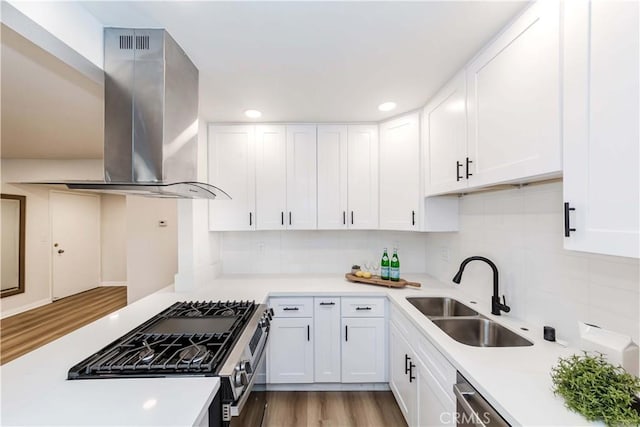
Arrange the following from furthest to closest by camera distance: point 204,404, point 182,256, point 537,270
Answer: point 182,256
point 537,270
point 204,404

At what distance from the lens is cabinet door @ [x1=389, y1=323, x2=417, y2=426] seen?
173 cm

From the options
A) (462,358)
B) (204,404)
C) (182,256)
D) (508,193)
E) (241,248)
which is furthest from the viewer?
(241,248)

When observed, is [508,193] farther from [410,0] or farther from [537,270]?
[410,0]

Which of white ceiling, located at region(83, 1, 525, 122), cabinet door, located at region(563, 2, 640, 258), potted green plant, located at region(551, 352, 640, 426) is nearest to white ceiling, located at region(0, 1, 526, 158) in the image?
white ceiling, located at region(83, 1, 525, 122)

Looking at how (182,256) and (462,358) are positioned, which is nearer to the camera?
(462,358)

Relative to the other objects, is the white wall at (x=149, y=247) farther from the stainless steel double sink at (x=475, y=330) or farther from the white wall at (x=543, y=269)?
the white wall at (x=543, y=269)

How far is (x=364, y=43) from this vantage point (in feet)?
4.57

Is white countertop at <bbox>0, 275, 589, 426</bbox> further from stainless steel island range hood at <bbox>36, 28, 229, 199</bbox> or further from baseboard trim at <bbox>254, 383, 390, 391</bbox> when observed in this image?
baseboard trim at <bbox>254, 383, 390, 391</bbox>

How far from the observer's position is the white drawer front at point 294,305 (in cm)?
225

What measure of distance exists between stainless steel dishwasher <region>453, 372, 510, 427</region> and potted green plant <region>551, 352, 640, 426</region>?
21 cm

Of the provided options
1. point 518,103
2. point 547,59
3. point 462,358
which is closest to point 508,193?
point 518,103

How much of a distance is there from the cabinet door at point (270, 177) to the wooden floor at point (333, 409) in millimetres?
1449

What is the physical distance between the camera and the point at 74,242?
17.8ft

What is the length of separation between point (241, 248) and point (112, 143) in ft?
5.64
